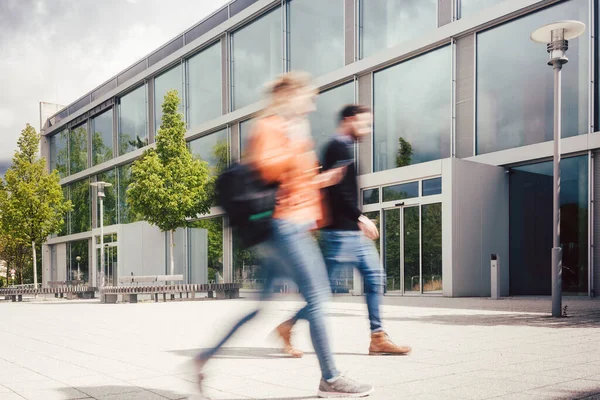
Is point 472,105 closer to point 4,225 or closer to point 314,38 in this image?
point 314,38

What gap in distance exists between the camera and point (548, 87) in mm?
15930

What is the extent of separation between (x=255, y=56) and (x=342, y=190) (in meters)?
22.8

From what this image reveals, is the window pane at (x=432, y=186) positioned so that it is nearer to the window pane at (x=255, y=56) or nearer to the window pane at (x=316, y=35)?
the window pane at (x=316, y=35)

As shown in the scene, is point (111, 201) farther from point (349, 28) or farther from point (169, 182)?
point (349, 28)

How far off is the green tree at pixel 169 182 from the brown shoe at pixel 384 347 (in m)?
17.9

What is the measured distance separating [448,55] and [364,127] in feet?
47.8

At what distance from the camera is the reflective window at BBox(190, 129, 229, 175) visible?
91.1 ft

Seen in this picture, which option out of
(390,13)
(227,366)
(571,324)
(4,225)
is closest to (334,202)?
(227,366)

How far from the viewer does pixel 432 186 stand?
16844 millimetres

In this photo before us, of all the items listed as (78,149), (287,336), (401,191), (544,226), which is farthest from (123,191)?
(287,336)

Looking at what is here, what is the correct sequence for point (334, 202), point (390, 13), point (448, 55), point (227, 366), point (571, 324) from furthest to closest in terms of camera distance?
point (390, 13) → point (448, 55) → point (571, 324) → point (227, 366) → point (334, 202)

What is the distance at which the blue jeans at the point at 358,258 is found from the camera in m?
4.84

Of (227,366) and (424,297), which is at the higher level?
(227,366)

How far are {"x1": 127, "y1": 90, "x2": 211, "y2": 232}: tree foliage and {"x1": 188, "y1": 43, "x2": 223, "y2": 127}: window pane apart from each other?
505 centimetres
